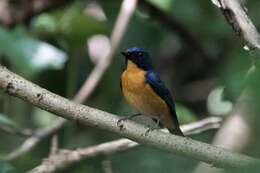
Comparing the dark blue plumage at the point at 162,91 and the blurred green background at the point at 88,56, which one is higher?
the blurred green background at the point at 88,56

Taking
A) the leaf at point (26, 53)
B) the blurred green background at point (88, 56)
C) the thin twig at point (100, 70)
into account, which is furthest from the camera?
the blurred green background at point (88, 56)

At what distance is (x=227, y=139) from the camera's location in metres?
3.38

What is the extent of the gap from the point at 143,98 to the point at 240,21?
1.38 m

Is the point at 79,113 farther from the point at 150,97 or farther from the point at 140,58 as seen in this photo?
the point at 140,58

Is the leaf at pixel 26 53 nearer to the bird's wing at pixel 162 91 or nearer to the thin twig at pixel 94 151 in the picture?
the thin twig at pixel 94 151

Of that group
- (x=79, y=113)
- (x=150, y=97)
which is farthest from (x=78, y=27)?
(x=79, y=113)

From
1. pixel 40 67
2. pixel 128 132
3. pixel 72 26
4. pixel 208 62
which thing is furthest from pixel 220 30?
pixel 128 132

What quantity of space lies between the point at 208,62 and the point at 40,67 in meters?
1.66

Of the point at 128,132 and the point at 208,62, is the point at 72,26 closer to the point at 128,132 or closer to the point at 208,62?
the point at 208,62

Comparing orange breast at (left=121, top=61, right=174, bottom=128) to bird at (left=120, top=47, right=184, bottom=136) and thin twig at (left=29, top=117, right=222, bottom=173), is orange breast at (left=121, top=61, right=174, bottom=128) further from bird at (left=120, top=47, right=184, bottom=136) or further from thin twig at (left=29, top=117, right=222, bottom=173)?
thin twig at (left=29, top=117, right=222, bottom=173)

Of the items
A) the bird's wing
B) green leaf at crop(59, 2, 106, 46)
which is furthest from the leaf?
the bird's wing

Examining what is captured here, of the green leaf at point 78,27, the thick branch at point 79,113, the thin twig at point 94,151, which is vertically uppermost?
the green leaf at point 78,27

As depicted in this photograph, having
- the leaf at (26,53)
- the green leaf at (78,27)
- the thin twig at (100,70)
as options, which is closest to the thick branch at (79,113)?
the thin twig at (100,70)

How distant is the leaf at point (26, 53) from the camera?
157 inches
